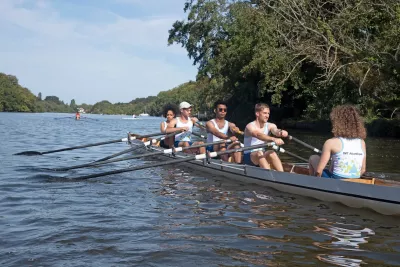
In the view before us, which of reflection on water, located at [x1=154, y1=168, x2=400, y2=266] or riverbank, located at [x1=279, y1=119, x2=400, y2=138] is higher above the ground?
riverbank, located at [x1=279, y1=119, x2=400, y2=138]

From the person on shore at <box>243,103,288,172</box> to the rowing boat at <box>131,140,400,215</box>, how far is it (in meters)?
0.25

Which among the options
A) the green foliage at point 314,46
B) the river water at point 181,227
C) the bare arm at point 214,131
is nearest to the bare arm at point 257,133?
the river water at point 181,227

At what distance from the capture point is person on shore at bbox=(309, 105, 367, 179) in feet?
22.9

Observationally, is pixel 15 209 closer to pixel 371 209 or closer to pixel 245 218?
pixel 245 218

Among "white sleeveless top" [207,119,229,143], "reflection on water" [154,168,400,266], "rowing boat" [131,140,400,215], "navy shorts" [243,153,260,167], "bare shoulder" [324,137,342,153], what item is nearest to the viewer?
"reflection on water" [154,168,400,266]

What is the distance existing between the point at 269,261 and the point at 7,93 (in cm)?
14034

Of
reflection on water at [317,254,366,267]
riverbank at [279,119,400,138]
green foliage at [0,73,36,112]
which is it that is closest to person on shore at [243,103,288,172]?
reflection on water at [317,254,366,267]

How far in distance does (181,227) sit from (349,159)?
2.84 m

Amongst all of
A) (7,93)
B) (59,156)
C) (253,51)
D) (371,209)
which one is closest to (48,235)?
(371,209)

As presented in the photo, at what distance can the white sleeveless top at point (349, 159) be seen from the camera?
7.09m

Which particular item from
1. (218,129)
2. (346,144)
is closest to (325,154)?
(346,144)

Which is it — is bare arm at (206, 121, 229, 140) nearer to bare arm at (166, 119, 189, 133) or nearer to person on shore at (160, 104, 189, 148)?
bare arm at (166, 119, 189, 133)

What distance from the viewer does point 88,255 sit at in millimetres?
5082

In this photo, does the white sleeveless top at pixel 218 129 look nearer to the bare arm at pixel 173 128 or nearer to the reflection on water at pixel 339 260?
the bare arm at pixel 173 128
